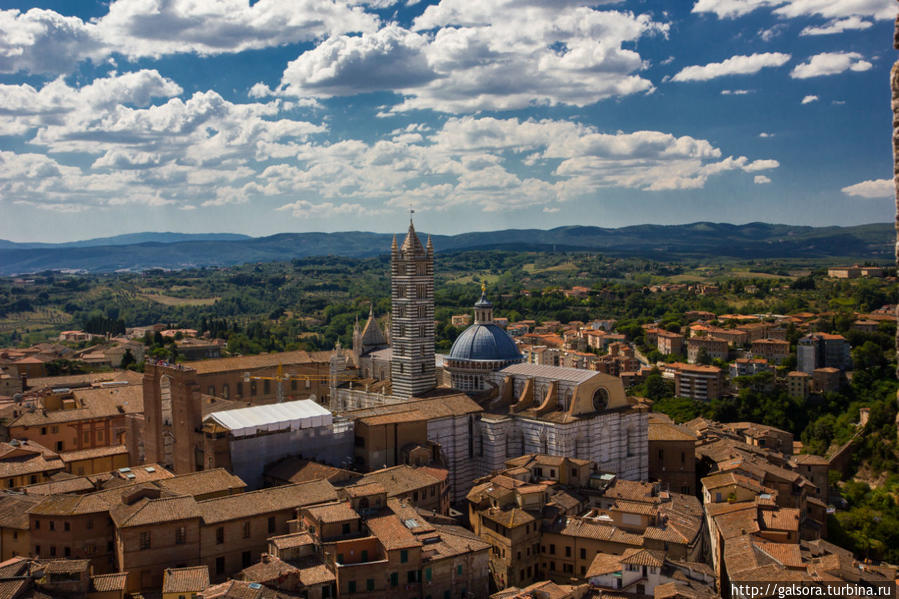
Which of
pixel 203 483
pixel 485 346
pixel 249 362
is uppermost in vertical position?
pixel 485 346

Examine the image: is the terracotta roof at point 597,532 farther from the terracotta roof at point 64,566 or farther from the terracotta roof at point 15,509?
the terracotta roof at point 15,509

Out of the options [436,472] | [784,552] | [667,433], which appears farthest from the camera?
[667,433]

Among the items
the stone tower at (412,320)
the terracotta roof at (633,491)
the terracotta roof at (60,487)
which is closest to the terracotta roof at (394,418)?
the stone tower at (412,320)

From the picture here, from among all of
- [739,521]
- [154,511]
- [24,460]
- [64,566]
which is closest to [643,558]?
[739,521]

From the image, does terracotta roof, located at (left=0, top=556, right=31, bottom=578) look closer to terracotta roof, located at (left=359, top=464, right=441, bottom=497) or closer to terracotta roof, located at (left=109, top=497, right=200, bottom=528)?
terracotta roof, located at (left=109, top=497, right=200, bottom=528)

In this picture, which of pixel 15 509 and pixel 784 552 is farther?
pixel 784 552

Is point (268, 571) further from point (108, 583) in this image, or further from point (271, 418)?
point (271, 418)

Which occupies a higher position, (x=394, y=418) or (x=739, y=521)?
(x=394, y=418)
